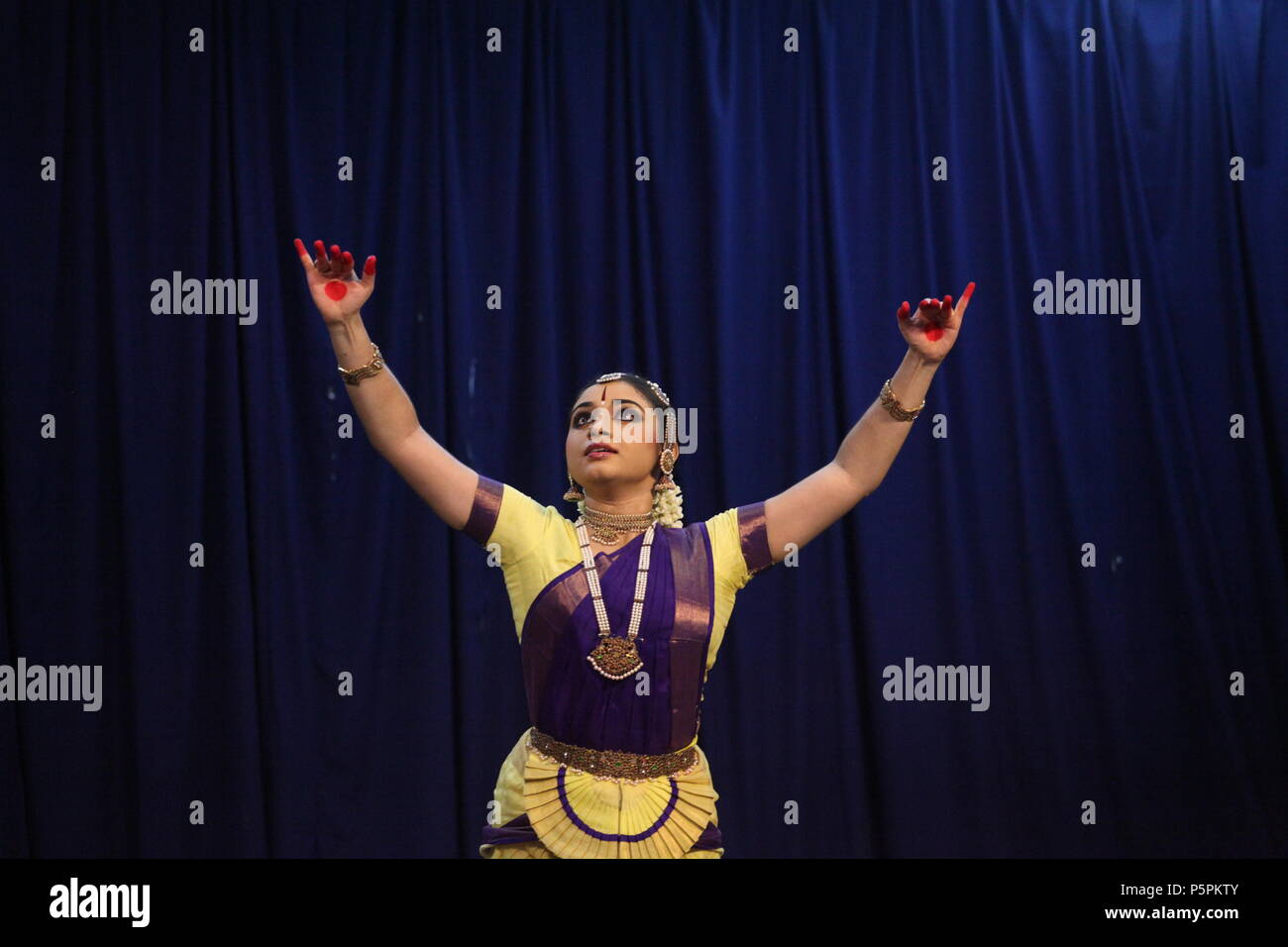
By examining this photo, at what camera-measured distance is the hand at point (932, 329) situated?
7.13 feet

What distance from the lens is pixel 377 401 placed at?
83.7 inches

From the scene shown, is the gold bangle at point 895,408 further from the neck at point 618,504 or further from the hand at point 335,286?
the hand at point 335,286

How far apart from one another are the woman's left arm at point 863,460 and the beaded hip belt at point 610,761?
45 cm

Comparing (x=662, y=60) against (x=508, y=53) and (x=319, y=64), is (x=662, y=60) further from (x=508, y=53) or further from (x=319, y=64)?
(x=319, y=64)

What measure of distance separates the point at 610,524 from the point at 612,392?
26 centimetres

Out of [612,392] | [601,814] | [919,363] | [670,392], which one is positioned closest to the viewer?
[601,814]

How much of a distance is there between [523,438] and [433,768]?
3.34ft

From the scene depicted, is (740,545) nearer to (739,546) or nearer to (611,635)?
(739,546)

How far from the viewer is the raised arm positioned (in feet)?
6.81

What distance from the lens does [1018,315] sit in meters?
3.69

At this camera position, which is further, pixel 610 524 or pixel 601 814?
pixel 610 524

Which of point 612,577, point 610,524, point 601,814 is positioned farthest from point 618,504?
point 601,814

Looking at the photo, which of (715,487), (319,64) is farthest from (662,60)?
(715,487)

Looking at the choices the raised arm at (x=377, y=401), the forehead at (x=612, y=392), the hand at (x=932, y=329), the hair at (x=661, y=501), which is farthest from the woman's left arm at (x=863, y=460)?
the raised arm at (x=377, y=401)
